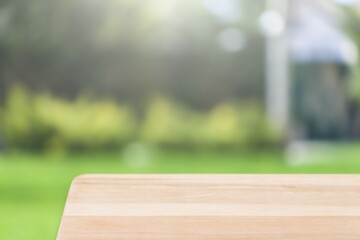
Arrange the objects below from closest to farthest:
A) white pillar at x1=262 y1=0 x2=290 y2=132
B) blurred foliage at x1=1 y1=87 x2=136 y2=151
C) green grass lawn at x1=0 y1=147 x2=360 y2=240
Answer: green grass lawn at x1=0 y1=147 x2=360 y2=240 → blurred foliage at x1=1 y1=87 x2=136 y2=151 → white pillar at x1=262 y1=0 x2=290 y2=132

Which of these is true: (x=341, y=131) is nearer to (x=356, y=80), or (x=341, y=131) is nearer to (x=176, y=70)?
(x=356, y=80)

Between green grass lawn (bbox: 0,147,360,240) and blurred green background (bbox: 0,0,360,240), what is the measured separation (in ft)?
0.06

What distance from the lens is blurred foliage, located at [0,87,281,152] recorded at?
512 centimetres

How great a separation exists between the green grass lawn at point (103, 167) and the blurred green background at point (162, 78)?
19 millimetres

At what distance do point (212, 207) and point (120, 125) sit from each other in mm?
4209

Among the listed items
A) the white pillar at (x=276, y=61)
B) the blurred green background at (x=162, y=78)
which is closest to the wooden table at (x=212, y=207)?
the blurred green background at (x=162, y=78)

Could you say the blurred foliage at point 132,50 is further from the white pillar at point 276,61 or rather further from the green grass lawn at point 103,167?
the green grass lawn at point 103,167

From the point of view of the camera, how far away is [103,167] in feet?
15.6

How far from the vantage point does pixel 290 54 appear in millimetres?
5406

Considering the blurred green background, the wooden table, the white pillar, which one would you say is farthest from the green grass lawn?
the wooden table

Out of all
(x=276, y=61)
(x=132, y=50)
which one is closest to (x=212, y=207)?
(x=132, y=50)

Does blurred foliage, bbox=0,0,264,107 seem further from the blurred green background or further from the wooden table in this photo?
the wooden table

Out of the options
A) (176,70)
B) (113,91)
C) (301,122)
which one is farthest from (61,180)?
(301,122)

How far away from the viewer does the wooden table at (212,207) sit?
95 centimetres
